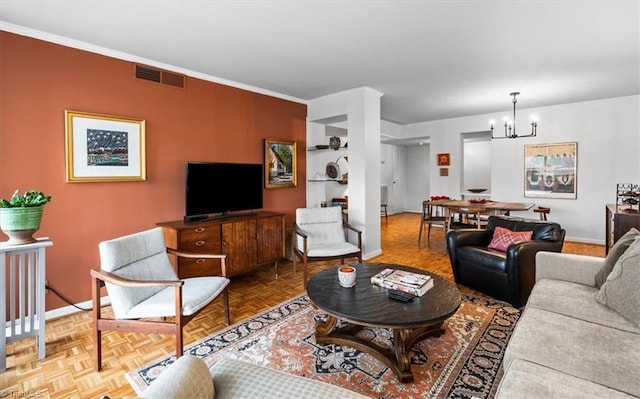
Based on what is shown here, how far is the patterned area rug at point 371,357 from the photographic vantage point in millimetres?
1852

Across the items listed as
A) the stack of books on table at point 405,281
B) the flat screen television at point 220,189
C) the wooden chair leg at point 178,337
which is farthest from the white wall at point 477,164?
the wooden chair leg at point 178,337

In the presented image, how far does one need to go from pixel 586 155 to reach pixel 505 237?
362 cm

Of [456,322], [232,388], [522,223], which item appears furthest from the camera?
[522,223]

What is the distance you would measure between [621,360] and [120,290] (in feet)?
8.74

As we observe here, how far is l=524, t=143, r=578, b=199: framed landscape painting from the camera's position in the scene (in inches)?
221

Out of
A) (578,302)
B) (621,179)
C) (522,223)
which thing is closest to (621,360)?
(578,302)

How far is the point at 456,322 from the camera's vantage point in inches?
103

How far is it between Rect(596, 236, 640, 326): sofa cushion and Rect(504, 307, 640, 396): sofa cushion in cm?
19

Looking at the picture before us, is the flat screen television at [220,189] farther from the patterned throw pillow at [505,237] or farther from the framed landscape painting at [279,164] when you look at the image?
the patterned throw pillow at [505,237]

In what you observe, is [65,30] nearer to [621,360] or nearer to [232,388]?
[232,388]

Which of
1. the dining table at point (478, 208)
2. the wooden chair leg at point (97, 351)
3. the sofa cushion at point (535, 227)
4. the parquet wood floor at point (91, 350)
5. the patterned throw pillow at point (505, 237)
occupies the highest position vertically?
the dining table at point (478, 208)

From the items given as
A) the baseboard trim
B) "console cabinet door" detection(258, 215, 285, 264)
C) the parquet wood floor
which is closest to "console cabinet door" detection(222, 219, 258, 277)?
"console cabinet door" detection(258, 215, 285, 264)

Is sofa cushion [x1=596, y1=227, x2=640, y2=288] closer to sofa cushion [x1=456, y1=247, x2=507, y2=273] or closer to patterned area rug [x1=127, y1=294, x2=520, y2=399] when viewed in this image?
patterned area rug [x1=127, y1=294, x2=520, y2=399]

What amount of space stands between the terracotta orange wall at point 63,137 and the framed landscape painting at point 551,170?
17.6 ft
